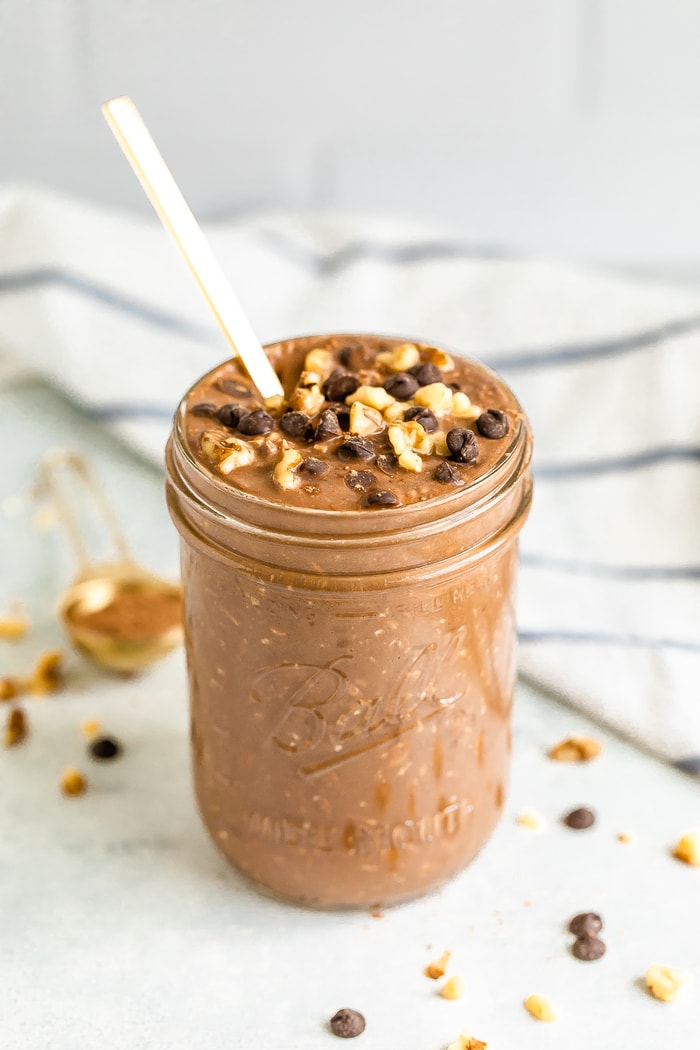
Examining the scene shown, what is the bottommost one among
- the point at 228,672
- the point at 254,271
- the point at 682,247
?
the point at 682,247

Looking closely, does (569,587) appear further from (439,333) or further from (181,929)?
(181,929)

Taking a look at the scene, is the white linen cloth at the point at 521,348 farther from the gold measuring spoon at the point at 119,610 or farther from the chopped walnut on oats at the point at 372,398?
the chopped walnut on oats at the point at 372,398

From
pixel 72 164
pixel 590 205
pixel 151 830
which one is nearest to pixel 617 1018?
pixel 151 830

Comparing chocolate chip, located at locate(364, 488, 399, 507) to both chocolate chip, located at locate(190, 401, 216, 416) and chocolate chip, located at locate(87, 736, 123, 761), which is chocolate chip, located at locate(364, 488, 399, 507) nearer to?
chocolate chip, located at locate(190, 401, 216, 416)

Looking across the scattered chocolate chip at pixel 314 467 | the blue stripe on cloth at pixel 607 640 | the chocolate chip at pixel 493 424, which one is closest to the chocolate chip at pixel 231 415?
the scattered chocolate chip at pixel 314 467

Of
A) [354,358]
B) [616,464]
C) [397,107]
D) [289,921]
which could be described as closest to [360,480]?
[354,358]

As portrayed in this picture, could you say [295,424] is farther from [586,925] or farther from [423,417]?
[586,925]

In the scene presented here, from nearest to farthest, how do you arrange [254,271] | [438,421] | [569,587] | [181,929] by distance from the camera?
[438,421] < [181,929] < [569,587] < [254,271]

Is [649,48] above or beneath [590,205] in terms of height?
above
